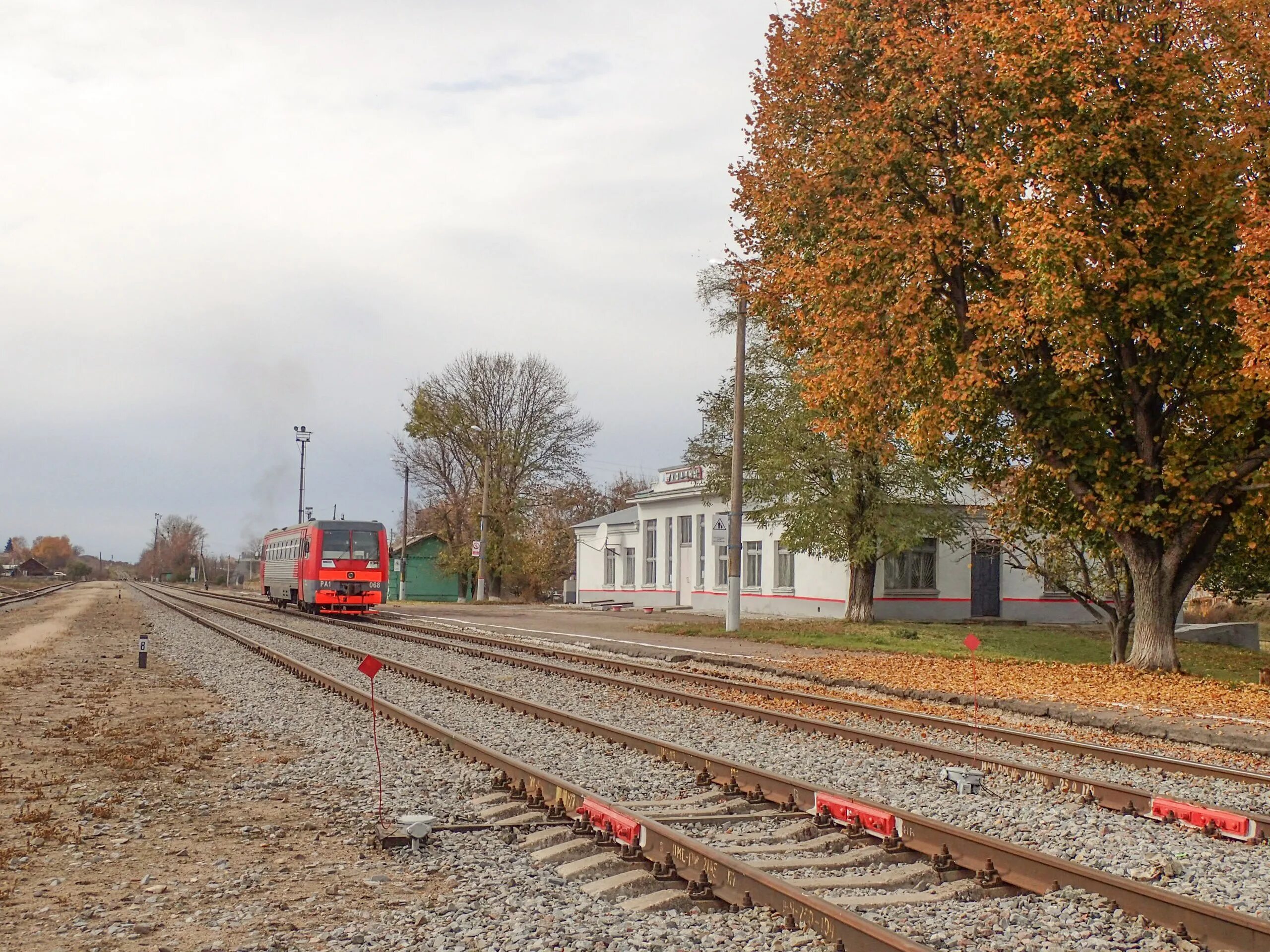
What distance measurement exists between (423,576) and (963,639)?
51028mm

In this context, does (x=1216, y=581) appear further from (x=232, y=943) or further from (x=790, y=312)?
(x=232, y=943)

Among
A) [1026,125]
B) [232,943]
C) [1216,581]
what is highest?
[1026,125]

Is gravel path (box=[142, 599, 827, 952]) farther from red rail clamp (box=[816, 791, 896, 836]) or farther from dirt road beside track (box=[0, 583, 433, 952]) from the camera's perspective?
red rail clamp (box=[816, 791, 896, 836])

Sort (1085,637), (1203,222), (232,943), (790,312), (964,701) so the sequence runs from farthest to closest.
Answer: (1085,637), (790,312), (1203,222), (964,701), (232,943)

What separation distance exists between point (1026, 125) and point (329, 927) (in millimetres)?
16361

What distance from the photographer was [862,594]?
34.8 m

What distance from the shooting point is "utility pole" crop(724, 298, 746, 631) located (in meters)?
26.7

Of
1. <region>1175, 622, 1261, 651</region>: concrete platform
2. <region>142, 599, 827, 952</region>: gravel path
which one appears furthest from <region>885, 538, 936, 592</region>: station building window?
<region>142, 599, 827, 952</region>: gravel path

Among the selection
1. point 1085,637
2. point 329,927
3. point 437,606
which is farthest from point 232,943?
point 437,606

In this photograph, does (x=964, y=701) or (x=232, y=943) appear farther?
(x=964, y=701)

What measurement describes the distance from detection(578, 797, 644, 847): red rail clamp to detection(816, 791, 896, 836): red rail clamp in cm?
148

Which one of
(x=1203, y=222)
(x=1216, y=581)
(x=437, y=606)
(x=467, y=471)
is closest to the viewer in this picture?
(x=1203, y=222)

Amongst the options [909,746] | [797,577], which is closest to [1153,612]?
[909,746]

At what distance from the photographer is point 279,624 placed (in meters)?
33.1
